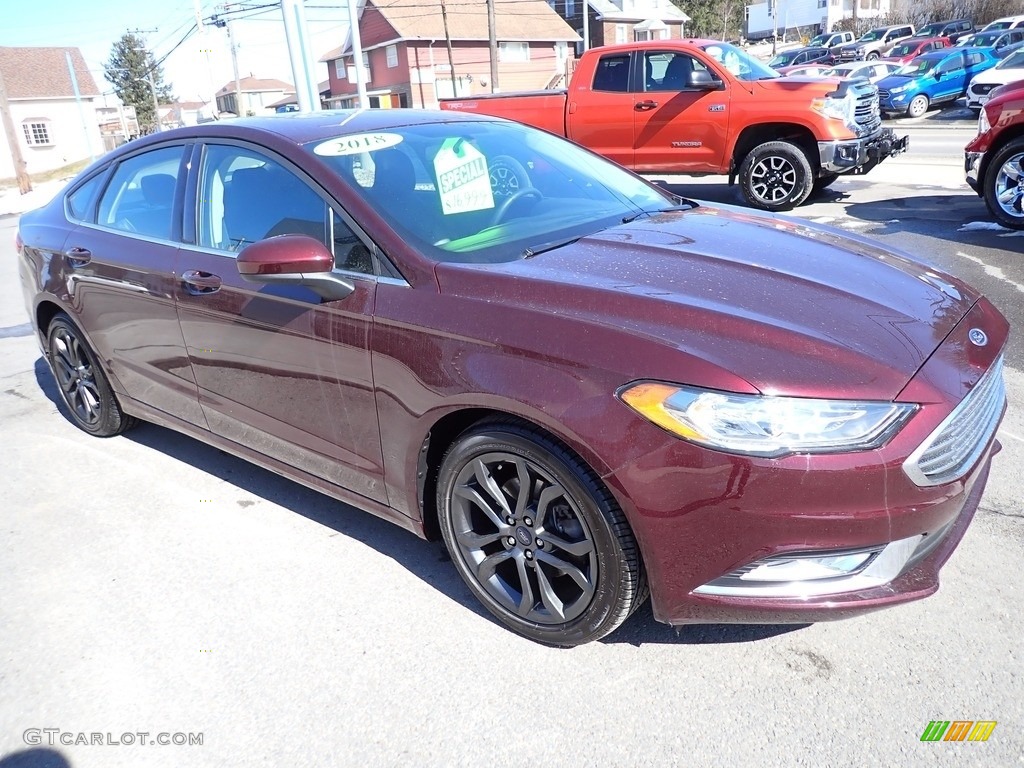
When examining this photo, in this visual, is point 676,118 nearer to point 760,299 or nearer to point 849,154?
point 849,154

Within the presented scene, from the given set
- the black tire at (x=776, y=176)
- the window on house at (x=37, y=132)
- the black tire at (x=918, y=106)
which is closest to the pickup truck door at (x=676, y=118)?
the black tire at (x=776, y=176)

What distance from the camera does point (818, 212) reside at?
9633mm

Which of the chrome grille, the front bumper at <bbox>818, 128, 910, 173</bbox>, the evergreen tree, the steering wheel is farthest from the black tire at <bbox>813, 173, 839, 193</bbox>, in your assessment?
the evergreen tree

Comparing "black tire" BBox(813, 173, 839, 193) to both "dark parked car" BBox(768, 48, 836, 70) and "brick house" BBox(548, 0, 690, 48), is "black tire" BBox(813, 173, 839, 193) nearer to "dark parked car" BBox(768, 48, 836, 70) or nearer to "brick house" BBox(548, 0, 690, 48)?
"dark parked car" BBox(768, 48, 836, 70)

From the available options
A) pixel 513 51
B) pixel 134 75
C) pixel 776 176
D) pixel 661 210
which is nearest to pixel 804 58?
pixel 513 51

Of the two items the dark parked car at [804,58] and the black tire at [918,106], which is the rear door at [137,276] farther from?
the dark parked car at [804,58]

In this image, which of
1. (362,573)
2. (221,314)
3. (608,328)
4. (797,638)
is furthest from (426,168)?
(797,638)

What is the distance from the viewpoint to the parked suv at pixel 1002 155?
744 centimetres

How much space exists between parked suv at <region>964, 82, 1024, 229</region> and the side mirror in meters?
7.31

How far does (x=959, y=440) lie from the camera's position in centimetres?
225

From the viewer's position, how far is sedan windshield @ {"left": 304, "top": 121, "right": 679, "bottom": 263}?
2.86 m

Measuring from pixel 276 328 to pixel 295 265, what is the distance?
43 centimetres

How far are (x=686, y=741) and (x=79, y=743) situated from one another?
70.8 inches

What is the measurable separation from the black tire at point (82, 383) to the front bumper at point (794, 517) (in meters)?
3.36
